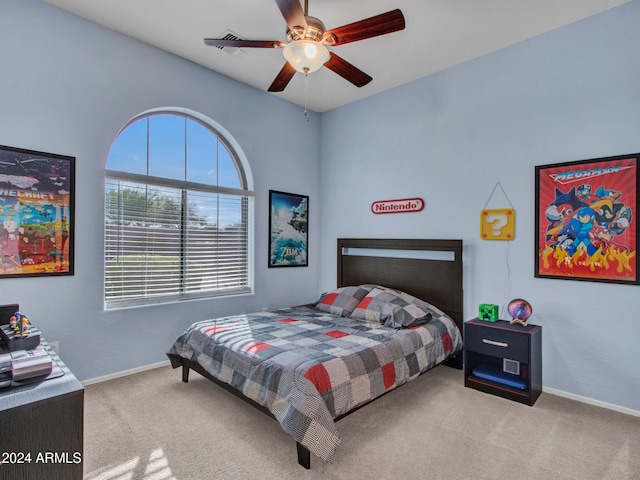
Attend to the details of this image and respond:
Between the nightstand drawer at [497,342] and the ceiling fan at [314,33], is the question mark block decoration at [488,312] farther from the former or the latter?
the ceiling fan at [314,33]

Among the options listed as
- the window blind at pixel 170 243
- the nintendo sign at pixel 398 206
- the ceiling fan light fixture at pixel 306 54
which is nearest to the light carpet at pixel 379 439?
the window blind at pixel 170 243

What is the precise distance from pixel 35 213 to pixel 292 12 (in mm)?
2377

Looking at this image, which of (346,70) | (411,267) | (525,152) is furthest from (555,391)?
(346,70)

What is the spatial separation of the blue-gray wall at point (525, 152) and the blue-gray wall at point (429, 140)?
1 cm

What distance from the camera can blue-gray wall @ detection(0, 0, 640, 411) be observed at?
2.65 meters

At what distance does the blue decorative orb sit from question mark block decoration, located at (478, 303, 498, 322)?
0.12 metres

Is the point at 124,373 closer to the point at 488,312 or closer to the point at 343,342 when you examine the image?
the point at 343,342

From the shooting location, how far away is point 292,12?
193cm

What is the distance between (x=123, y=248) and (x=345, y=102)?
10.3 ft

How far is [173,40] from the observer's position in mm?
3180

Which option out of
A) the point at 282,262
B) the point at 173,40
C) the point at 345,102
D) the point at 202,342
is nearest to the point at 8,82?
the point at 173,40

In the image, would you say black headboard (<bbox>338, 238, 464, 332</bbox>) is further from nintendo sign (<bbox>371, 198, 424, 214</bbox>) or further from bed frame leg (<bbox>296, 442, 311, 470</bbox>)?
bed frame leg (<bbox>296, 442, 311, 470</bbox>)

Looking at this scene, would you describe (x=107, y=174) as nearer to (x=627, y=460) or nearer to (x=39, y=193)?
(x=39, y=193)

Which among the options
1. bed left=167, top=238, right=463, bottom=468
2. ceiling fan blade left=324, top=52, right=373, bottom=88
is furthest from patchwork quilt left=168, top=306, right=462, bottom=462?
ceiling fan blade left=324, top=52, right=373, bottom=88
